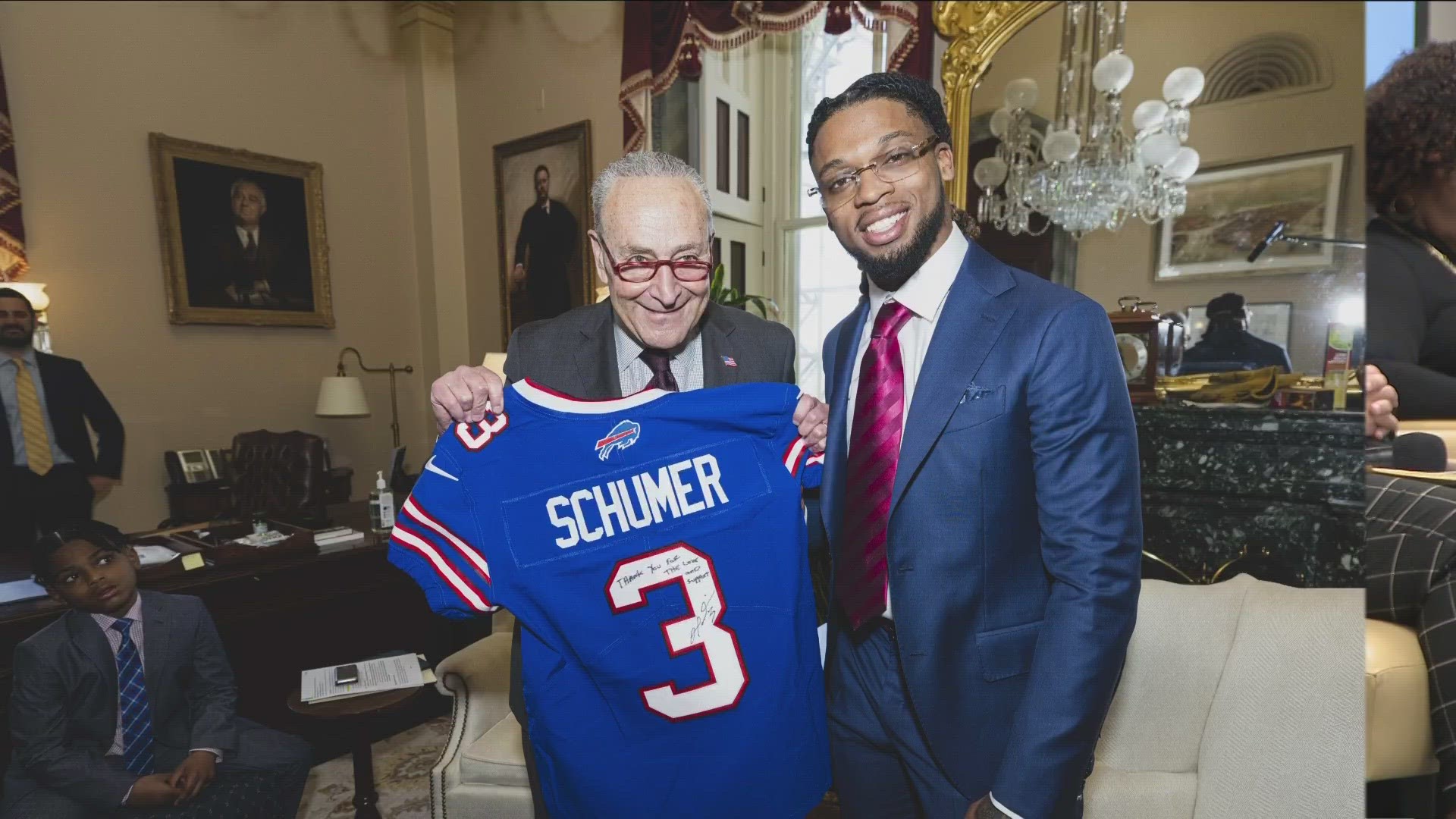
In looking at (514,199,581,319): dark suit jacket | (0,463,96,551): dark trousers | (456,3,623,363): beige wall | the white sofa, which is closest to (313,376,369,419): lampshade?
(456,3,623,363): beige wall

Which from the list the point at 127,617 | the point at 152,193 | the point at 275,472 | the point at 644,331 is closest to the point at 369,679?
the point at 127,617

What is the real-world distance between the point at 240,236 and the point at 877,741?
5299mm

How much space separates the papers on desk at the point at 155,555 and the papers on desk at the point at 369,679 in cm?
73

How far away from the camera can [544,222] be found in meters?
4.73

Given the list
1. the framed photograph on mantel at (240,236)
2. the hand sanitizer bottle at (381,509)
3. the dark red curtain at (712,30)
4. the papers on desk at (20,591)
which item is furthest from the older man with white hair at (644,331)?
the framed photograph on mantel at (240,236)

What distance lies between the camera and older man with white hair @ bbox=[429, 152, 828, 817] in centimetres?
108

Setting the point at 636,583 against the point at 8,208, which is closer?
the point at 636,583

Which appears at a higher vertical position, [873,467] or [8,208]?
[8,208]

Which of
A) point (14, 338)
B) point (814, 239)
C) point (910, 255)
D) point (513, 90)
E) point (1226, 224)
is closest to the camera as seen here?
point (910, 255)

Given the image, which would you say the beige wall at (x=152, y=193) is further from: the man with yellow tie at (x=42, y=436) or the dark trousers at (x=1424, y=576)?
the dark trousers at (x=1424, y=576)

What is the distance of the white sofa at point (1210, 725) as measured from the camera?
47.2 inches

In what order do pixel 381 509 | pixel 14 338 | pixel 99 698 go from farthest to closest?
pixel 381 509, pixel 14 338, pixel 99 698

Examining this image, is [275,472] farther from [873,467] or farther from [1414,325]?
[1414,325]

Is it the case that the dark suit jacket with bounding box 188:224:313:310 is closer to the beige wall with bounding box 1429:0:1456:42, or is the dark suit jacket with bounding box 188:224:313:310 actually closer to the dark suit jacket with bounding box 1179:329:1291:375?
the dark suit jacket with bounding box 1179:329:1291:375
